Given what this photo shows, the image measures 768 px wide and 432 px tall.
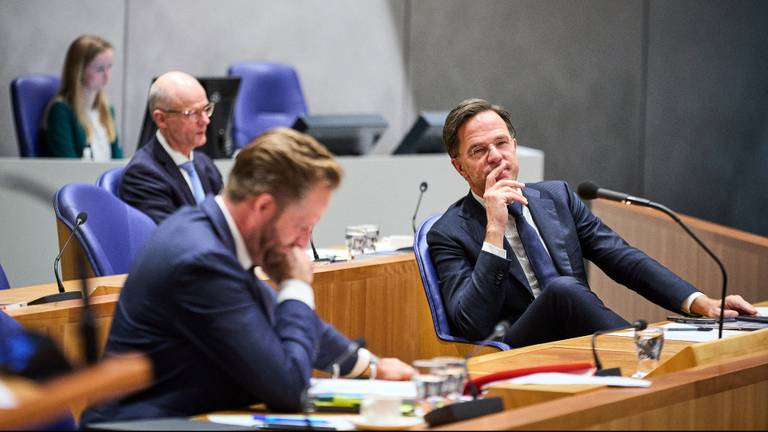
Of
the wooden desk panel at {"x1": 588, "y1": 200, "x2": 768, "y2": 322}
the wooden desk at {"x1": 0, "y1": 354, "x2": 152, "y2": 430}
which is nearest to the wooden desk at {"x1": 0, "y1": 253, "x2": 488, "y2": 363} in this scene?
the wooden desk panel at {"x1": 588, "y1": 200, "x2": 768, "y2": 322}

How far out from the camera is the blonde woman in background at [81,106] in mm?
6242

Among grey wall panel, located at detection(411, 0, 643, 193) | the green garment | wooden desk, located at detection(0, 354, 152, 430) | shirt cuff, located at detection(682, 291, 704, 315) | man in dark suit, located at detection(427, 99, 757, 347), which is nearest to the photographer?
wooden desk, located at detection(0, 354, 152, 430)

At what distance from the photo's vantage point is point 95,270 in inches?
154

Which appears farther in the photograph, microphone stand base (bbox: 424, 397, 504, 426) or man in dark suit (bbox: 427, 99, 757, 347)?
man in dark suit (bbox: 427, 99, 757, 347)

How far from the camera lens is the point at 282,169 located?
219 cm

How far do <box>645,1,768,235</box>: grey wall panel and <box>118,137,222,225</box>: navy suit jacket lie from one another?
528 cm

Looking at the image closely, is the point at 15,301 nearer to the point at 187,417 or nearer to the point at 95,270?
the point at 95,270

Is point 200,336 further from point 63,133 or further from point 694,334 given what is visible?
point 63,133

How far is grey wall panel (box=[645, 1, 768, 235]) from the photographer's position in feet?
28.7

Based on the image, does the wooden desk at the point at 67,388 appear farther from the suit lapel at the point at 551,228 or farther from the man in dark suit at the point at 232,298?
the suit lapel at the point at 551,228

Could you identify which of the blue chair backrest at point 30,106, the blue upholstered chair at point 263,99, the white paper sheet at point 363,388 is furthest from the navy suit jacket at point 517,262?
the blue upholstered chair at point 263,99

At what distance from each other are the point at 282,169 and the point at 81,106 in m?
4.43

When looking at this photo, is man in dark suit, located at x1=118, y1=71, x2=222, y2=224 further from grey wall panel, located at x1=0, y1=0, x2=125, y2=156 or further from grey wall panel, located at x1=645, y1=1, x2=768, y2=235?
grey wall panel, located at x1=645, y1=1, x2=768, y2=235

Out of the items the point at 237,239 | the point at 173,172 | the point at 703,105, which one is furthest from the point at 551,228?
the point at 703,105
